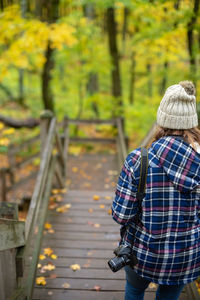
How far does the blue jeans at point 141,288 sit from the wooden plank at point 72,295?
91 centimetres

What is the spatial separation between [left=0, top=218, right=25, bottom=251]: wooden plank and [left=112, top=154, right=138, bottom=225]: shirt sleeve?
821 millimetres

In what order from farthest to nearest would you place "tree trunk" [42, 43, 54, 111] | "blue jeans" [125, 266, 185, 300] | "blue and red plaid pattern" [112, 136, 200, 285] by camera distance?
"tree trunk" [42, 43, 54, 111]
"blue jeans" [125, 266, 185, 300]
"blue and red plaid pattern" [112, 136, 200, 285]

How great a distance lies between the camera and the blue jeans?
200 cm

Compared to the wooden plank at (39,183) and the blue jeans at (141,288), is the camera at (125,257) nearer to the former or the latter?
the blue jeans at (141,288)

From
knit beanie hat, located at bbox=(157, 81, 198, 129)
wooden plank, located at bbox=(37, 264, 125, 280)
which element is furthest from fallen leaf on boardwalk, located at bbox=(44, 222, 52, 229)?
knit beanie hat, located at bbox=(157, 81, 198, 129)

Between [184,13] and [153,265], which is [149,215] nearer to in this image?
[153,265]

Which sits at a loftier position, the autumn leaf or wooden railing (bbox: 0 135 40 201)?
the autumn leaf

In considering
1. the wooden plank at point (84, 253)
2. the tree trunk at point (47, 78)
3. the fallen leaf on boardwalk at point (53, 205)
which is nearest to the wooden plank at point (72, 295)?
the wooden plank at point (84, 253)

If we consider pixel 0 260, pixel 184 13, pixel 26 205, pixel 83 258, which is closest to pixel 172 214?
pixel 0 260

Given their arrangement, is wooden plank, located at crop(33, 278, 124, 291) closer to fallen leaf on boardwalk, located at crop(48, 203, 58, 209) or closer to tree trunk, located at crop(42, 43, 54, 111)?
fallen leaf on boardwalk, located at crop(48, 203, 58, 209)

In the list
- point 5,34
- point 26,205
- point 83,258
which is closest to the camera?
point 83,258

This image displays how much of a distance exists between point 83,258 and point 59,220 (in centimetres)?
106

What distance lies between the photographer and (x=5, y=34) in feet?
20.3

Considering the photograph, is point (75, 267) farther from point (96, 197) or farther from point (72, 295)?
point (96, 197)
